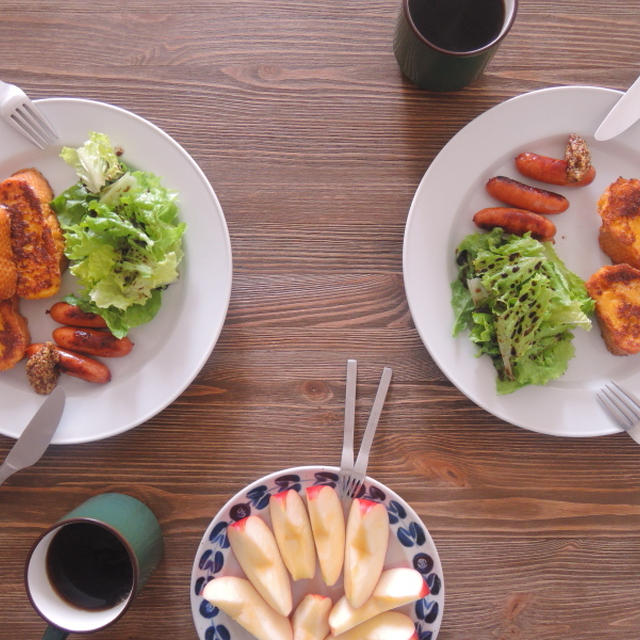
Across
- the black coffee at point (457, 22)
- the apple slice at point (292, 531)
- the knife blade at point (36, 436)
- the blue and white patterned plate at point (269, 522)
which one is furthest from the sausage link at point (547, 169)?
the knife blade at point (36, 436)

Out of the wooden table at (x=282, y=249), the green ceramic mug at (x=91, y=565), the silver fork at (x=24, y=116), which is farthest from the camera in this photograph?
the wooden table at (x=282, y=249)

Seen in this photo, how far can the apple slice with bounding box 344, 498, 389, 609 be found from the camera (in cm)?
148

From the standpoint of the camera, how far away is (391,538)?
1534mm

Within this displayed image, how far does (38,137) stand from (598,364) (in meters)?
1.71

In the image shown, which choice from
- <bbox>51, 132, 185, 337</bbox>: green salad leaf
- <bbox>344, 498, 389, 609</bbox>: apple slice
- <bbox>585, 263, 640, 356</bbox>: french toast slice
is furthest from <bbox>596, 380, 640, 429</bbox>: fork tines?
<bbox>51, 132, 185, 337</bbox>: green salad leaf

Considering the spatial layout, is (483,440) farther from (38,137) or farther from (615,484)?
(38,137)

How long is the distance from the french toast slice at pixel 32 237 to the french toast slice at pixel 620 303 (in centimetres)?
152

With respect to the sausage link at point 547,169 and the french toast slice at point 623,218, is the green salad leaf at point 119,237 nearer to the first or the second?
the sausage link at point 547,169

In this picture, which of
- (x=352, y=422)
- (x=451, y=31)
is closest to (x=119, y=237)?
(x=352, y=422)

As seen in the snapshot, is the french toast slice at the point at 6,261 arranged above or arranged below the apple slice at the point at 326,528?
above

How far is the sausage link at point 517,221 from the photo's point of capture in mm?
1577

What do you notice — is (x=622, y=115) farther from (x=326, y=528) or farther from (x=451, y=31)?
(x=326, y=528)

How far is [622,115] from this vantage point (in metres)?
1.59

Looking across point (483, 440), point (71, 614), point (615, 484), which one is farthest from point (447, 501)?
point (71, 614)
